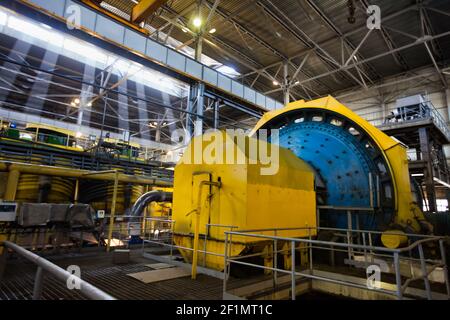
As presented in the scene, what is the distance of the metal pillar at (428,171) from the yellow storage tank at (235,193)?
8.44 meters

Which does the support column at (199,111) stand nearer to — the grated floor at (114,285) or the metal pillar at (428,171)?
the grated floor at (114,285)

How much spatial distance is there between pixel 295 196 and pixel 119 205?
9.63 m

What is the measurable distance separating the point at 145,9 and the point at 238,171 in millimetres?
6063

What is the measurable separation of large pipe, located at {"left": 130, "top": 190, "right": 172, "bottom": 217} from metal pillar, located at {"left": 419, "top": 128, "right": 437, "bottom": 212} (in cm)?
1063

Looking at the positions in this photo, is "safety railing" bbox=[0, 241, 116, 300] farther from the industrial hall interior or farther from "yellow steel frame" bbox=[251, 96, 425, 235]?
"yellow steel frame" bbox=[251, 96, 425, 235]

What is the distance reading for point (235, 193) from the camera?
4605 mm

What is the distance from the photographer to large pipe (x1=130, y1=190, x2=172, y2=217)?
30.6ft

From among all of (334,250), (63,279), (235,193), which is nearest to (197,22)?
(235,193)

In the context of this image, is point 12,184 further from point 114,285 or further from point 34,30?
point 34,30

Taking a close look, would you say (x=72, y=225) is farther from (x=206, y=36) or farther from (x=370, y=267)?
(x=206, y=36)
